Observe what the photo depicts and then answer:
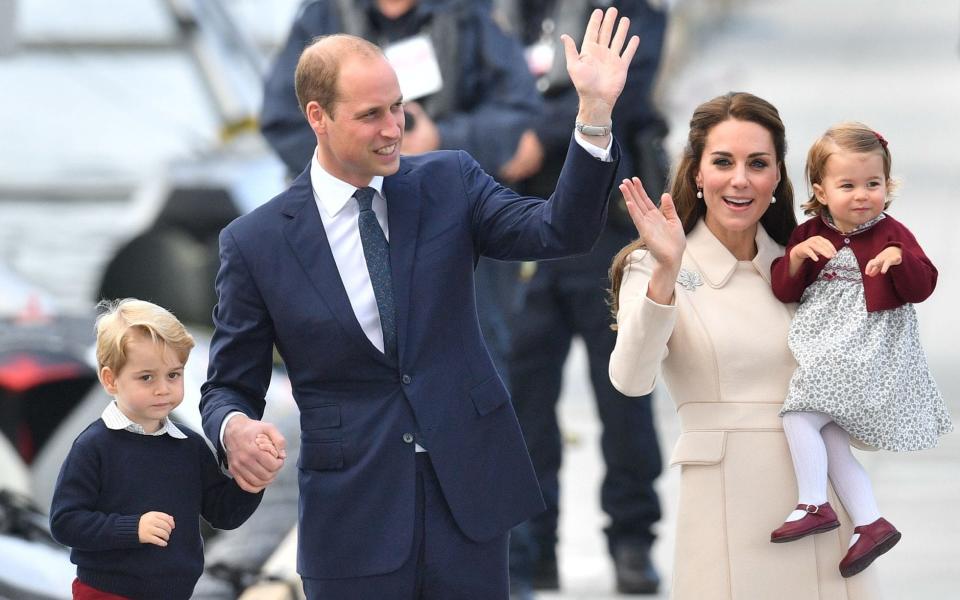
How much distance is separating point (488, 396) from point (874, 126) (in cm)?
1361

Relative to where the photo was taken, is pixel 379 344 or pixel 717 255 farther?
pixel 717 255

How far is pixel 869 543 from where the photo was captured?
3428mm

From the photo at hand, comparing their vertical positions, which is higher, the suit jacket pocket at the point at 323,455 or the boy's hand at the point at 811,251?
the boy's hand at the point at 811,251

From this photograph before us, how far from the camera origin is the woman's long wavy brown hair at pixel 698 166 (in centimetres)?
358

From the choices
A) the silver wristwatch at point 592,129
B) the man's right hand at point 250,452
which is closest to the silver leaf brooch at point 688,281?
the silver wristwatch at point 592,129

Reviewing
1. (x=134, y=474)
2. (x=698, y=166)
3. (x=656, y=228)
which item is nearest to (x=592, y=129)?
(x=656, y=228)

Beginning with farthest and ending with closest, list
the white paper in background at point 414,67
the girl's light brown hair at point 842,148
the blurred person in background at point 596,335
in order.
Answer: the blurred person in background at point 596,335 → the white paper in background at point 414,67 → the girl's light brown hair at point 842,148

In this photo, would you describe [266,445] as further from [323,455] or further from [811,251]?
[811,251]

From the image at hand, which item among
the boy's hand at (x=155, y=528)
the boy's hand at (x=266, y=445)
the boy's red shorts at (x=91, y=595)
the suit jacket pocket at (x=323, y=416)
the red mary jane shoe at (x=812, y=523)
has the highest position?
the suit jacket pocket at (x=323, y=416)

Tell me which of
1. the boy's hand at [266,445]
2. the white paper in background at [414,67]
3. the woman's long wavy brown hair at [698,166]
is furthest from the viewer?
the white paper in background at [414,67]

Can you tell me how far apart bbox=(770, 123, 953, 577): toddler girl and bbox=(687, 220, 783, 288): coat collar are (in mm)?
104

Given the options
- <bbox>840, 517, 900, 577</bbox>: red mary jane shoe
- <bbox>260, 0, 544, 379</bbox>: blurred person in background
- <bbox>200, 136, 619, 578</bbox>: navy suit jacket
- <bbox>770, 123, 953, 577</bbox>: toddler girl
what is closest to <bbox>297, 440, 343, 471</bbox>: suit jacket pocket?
<bbox>200, 136, 619, 578</bbox>: navy suit jacket

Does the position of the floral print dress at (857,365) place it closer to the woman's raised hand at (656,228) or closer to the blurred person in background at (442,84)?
the woman's raised hand at (656,228)

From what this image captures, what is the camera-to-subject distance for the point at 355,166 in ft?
11.3
